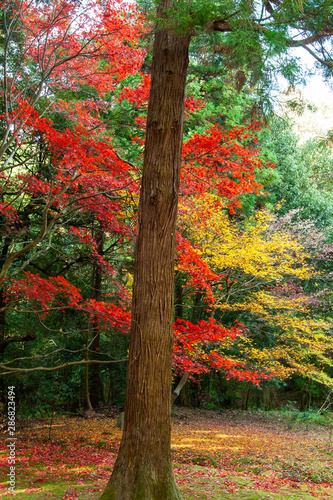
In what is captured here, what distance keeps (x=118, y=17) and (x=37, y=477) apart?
6571mm

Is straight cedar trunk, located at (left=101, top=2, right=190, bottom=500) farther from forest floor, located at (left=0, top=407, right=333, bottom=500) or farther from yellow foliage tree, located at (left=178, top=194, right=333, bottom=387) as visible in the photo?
yellow foliage tree, located at (left=178, top=194, right=333, bottom=387)

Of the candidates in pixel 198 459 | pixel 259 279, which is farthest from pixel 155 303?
pixel 259 279

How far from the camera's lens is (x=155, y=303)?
3.06 meters

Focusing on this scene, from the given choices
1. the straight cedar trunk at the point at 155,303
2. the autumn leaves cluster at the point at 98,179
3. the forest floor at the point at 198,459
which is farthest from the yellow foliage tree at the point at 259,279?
the straight cedar trunk at the point at 155,303

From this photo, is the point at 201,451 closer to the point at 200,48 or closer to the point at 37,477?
the point at 37,477

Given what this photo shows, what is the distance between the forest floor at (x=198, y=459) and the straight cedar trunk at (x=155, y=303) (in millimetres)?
749

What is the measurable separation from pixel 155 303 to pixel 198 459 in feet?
12.6

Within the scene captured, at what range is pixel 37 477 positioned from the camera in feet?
13.9

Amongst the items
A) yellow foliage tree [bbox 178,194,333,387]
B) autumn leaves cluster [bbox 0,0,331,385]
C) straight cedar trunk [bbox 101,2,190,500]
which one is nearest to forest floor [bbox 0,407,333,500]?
straight cedar trunk [bbox 101,2,190,500]

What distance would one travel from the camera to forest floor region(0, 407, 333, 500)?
12.2 feet

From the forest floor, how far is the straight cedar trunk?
29.5 inches

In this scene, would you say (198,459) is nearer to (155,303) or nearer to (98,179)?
(155,303)

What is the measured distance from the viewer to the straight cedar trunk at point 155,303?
282cm

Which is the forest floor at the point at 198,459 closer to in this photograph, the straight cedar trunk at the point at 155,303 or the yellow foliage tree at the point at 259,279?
the straight cedar trunk at the point at 155,303
